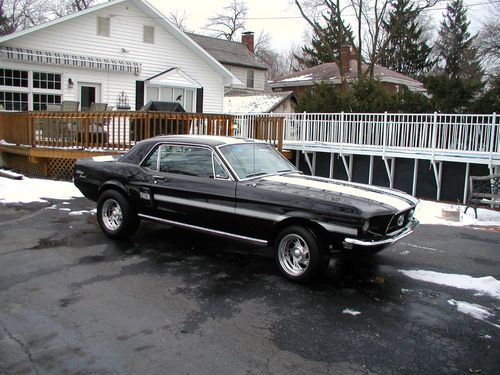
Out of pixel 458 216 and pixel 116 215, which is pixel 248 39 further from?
pixel 116 215

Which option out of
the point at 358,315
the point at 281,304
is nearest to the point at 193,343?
the point at 281,304

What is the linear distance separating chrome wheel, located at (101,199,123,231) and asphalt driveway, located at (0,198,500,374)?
0.32 meters

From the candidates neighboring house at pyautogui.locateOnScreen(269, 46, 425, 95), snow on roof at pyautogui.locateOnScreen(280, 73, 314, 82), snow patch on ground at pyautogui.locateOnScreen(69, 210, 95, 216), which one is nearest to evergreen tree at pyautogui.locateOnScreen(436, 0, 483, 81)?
neighboring house at pyautogui.locateOnScreen(269, 46, 425, 95)

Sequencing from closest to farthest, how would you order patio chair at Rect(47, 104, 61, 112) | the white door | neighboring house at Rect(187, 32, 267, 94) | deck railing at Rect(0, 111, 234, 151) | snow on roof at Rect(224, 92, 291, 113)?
deck railing at Rect(0, 111, 234, 151)
patio chair at Rect(47, 104, 61, 112)
the white door
snow on roof at Rect(224, 92, 291, 113)
neighboring house at Rect(187, 32, 267, 94)

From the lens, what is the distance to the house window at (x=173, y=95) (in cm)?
1947

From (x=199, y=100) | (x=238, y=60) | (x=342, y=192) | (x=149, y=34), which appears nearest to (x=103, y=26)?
(x=149, y=34)

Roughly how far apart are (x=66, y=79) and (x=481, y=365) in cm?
1677

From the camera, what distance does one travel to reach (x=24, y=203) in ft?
31.9

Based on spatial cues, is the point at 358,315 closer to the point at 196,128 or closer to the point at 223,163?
the point at 223,163

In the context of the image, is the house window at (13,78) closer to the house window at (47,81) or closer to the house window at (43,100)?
the house window at (47,81)

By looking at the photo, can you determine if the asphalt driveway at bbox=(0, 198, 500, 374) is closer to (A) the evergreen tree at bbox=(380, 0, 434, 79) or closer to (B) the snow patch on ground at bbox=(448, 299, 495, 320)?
(B) the snow patch on ground at bbox=(448, 299, 495, 320)

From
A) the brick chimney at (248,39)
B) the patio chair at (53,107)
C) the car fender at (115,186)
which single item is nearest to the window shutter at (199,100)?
the patio chair at (53,107)

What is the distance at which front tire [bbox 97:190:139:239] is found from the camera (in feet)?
22.3

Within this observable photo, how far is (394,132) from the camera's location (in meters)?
14.2
